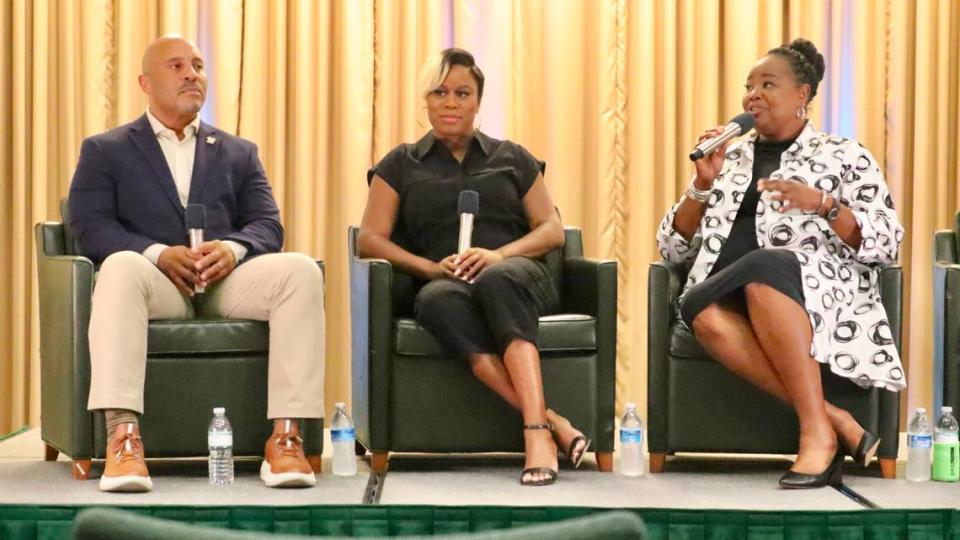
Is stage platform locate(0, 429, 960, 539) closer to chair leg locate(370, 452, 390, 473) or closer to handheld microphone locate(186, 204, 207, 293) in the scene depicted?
chair leg locate(370, 452, 390, 473)

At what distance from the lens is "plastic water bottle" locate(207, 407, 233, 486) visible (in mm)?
3512

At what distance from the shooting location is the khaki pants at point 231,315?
11.3ft

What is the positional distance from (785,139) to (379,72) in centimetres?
166

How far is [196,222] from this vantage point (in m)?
3.57

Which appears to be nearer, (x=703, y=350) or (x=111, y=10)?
(x=703, y=350)

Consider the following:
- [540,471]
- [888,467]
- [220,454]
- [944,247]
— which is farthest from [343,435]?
[944,247]

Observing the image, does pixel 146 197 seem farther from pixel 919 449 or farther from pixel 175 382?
pixel 919 449

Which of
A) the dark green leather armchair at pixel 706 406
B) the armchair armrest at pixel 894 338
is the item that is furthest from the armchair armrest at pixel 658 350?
the armchair armrest at pixel 894 338

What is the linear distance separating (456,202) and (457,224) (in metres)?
0.06

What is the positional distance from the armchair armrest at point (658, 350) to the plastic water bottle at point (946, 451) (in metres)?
0.71

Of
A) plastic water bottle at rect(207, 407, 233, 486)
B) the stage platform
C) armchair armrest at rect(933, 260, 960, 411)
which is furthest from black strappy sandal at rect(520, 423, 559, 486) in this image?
armchair armrest at rect(933, 260, 960, 411)

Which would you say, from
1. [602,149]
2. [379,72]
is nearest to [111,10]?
[379,72]

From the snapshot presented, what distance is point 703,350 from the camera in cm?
371

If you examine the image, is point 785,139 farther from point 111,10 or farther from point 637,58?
point 111,10
